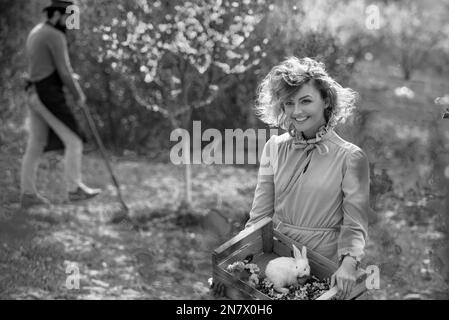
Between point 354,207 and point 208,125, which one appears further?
point 208,125

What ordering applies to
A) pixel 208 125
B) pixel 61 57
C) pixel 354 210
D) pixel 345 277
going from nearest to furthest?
pixel 345 277 → pixel 354 210 → pixel 61 57 → pixel 208 125

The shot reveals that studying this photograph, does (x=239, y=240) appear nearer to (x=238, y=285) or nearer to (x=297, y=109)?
(x=238, y=285)

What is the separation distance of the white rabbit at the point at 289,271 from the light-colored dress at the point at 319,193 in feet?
0.39

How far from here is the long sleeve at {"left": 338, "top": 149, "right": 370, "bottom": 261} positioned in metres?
2.04

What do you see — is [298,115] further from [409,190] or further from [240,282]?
[409,190]

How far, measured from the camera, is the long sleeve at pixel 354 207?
6.68ft

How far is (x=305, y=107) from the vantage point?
2105 mm

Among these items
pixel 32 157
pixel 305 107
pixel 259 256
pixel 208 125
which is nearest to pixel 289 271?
pixel 259 256

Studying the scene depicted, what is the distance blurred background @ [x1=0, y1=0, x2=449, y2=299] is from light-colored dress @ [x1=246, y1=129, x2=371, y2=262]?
1214 mm

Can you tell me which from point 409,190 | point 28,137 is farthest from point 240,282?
point 28,137

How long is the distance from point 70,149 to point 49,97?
383mm

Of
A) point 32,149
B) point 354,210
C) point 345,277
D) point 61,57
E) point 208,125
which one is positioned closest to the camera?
point 345,277

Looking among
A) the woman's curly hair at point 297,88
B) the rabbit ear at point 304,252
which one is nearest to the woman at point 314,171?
the woman's curly hair at point 297,88
